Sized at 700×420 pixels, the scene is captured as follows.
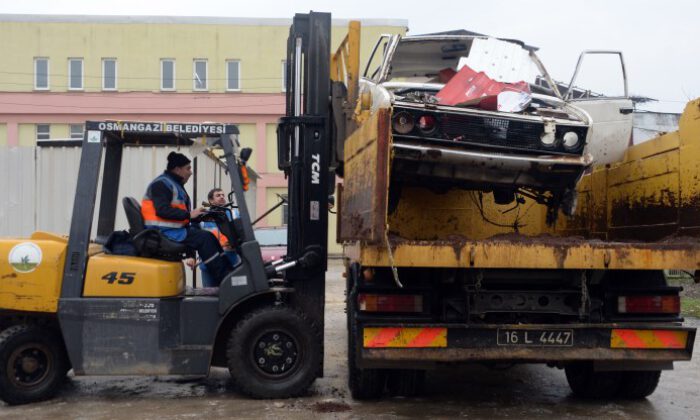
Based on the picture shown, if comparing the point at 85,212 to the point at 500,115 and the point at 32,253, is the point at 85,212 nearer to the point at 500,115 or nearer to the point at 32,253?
the point at 32,253

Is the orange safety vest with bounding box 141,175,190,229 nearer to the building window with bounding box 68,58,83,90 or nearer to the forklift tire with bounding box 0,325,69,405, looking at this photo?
the forklift tire with bounding box 0,325,69,405

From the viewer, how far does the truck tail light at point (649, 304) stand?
5676mm

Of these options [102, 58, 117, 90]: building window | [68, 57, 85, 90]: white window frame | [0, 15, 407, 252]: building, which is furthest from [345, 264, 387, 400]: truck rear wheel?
[68, 57, 85, 90]: white window frame

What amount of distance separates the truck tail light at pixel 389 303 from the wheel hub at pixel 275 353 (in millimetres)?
947

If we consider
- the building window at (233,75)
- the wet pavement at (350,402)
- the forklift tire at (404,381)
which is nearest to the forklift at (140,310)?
the wet pavement at (350,402)

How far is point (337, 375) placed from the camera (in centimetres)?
732

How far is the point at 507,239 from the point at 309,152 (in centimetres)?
201

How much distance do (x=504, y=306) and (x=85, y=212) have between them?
3347 millimetres

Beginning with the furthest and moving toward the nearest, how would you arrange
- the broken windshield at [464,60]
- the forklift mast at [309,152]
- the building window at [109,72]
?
the building window at [109,72]
the broken windshield at [464,60]
the forklift mast at [309,152]

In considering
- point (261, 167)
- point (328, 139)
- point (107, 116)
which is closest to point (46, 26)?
point (107, 116)

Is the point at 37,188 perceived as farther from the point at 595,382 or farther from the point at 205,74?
the point at 205,74

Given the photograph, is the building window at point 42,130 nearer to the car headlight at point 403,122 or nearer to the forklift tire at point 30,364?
the forklift tire at point 30,364

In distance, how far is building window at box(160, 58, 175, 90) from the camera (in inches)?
1315

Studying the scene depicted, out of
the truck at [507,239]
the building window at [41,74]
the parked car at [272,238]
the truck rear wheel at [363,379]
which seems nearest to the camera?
the truck at [507,239]
